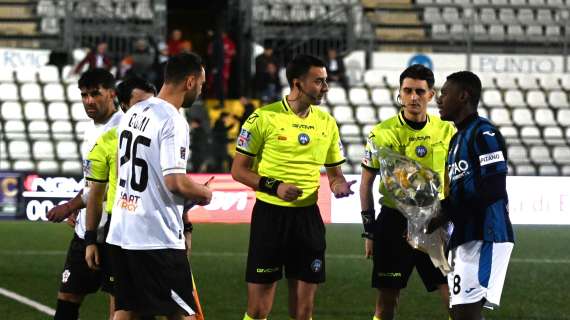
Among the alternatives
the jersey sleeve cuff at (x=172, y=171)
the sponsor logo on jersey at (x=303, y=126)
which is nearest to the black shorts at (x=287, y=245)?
the sponsor logo on jersey at (x=303, y=126)

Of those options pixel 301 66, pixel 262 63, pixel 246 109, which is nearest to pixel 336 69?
pixel 262 63

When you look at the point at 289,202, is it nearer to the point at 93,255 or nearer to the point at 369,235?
the point at 369,235

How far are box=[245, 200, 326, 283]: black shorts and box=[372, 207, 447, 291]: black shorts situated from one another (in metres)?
0.58

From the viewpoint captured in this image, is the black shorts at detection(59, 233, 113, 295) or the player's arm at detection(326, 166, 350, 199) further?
the player's arm at detection(326, 166, 350, 199)

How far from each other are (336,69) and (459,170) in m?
17.0

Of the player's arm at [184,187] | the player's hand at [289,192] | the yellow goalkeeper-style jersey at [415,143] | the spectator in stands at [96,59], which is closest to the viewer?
the player's arm at [184,187]

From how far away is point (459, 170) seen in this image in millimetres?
6555

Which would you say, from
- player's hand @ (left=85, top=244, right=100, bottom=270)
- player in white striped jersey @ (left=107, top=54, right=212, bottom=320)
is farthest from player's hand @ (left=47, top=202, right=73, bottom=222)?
player in white striped jersey @ (left=107, top=54, right=212, bottom=320)

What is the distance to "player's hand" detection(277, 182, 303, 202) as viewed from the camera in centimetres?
724

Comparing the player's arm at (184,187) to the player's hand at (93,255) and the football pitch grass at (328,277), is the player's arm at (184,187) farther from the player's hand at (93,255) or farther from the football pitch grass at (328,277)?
the football pitch grass at (328,277)

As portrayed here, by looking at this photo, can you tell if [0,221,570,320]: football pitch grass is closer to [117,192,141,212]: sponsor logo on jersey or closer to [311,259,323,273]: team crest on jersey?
[311,259,323,273]: team crest on jersey

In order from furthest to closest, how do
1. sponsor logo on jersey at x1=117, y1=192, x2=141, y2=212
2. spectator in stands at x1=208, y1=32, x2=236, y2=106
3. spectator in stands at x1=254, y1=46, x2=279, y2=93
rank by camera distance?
1. spectator in stands at x1=208, y1=32, x2=236, y2=106
2. spectator in stands at x1=254, y1=46, x2=279, y2=93
3. sponsor logo on jersey at x1=117, y1=192, x2=141, y2=212

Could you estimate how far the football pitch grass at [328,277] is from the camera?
10188 mm

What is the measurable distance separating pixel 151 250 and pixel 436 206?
171cm
